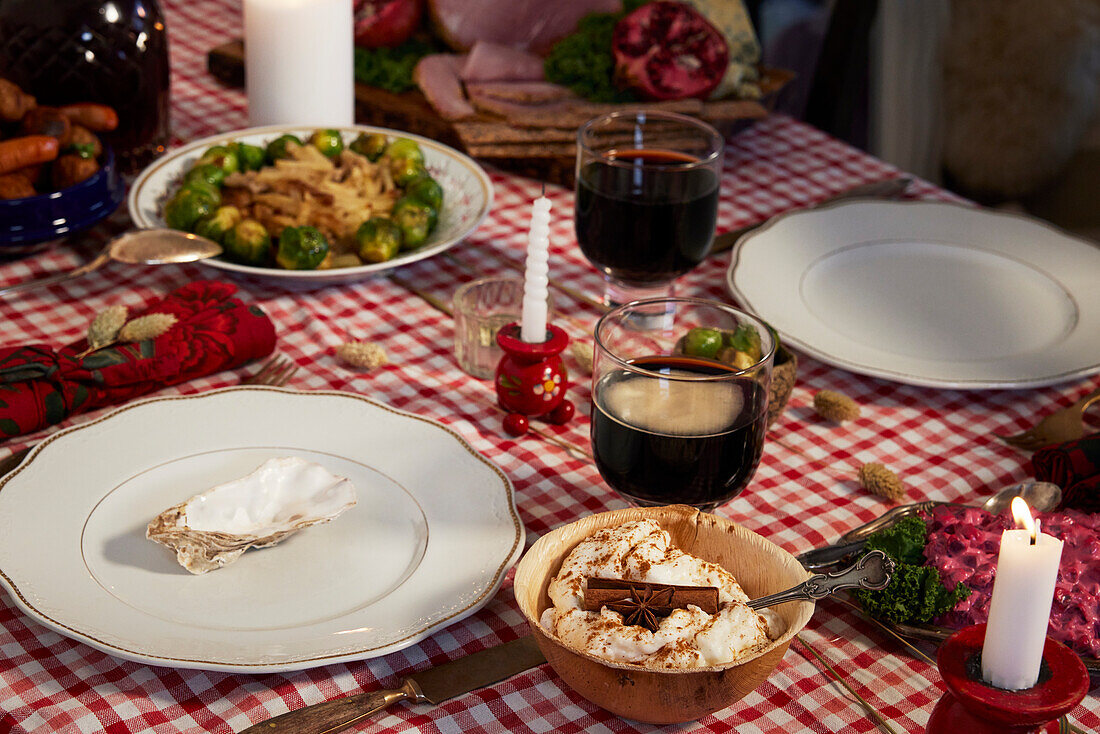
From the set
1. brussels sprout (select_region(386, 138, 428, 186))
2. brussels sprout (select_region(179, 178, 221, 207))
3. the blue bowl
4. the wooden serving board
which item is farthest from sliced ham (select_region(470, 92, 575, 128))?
the blue bowl

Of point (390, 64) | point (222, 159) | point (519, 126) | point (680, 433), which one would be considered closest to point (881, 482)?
point (680, 433)

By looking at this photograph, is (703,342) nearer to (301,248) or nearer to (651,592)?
(651,592)

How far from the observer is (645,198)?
1.40m

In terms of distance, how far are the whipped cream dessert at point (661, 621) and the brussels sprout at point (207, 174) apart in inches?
38.2

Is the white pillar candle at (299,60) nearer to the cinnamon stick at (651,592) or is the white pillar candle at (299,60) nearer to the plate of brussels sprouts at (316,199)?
the plate of brussels sprouts at (316,199)

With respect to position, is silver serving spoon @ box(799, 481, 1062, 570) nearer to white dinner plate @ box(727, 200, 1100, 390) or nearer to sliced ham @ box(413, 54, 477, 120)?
white dinner plate @ box(727, 200, 1100, 390)

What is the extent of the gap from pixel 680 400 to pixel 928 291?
0.73 meters

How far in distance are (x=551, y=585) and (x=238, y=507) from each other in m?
0.33

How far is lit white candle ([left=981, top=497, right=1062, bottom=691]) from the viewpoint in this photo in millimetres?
663

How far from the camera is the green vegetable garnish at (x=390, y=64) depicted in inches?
80.4

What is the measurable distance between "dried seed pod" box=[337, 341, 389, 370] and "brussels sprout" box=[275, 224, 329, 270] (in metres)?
0.17

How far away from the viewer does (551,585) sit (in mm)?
872

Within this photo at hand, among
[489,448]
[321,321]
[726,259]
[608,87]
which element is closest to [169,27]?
[608,87]

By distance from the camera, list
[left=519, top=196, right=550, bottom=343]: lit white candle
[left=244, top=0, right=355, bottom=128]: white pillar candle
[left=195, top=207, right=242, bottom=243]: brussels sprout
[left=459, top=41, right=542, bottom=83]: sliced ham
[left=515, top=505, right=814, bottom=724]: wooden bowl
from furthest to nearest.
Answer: [left=459, top=41, right=542, bottom=83]: sliced ham < [left=244, top=0, right=355, bottom=128]: white pillar candle < [left=195, top=207, right=242, bottom=243]: brussels sprout < [left=519, top=196, right=550, bottom=343]: lit white candle < [left=515, top=505, right=814, bottom=724]: wooden bowl
